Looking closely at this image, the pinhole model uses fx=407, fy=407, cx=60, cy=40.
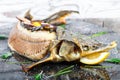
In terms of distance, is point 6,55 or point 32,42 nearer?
point 32,42

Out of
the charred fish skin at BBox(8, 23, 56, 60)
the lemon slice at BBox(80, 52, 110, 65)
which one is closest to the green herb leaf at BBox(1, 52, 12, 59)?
the charred fish skin at BBox(8, 23, 56, 60)

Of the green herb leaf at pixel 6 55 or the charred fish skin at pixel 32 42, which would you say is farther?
the green herb leaf at pixel 6 55

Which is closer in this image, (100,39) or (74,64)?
(74,64)

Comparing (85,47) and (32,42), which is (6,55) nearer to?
(32,42)

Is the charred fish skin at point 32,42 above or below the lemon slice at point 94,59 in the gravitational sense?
above

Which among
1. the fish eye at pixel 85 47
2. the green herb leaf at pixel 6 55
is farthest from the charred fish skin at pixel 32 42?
the fish eye at pixel 85 47

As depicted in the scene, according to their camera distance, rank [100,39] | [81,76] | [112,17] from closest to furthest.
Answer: [81,76], [100,39], [112,17]

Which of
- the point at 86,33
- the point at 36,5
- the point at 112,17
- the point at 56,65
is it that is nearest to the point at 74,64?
the point at 56,65

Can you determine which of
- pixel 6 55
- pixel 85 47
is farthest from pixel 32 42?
pixel 85 47

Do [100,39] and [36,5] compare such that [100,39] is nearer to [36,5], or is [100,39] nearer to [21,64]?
[21,64]

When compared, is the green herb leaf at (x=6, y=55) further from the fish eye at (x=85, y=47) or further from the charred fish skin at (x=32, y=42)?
the fish eye at (x=85, y=47)

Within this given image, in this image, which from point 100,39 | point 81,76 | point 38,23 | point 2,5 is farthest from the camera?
point 2,5
